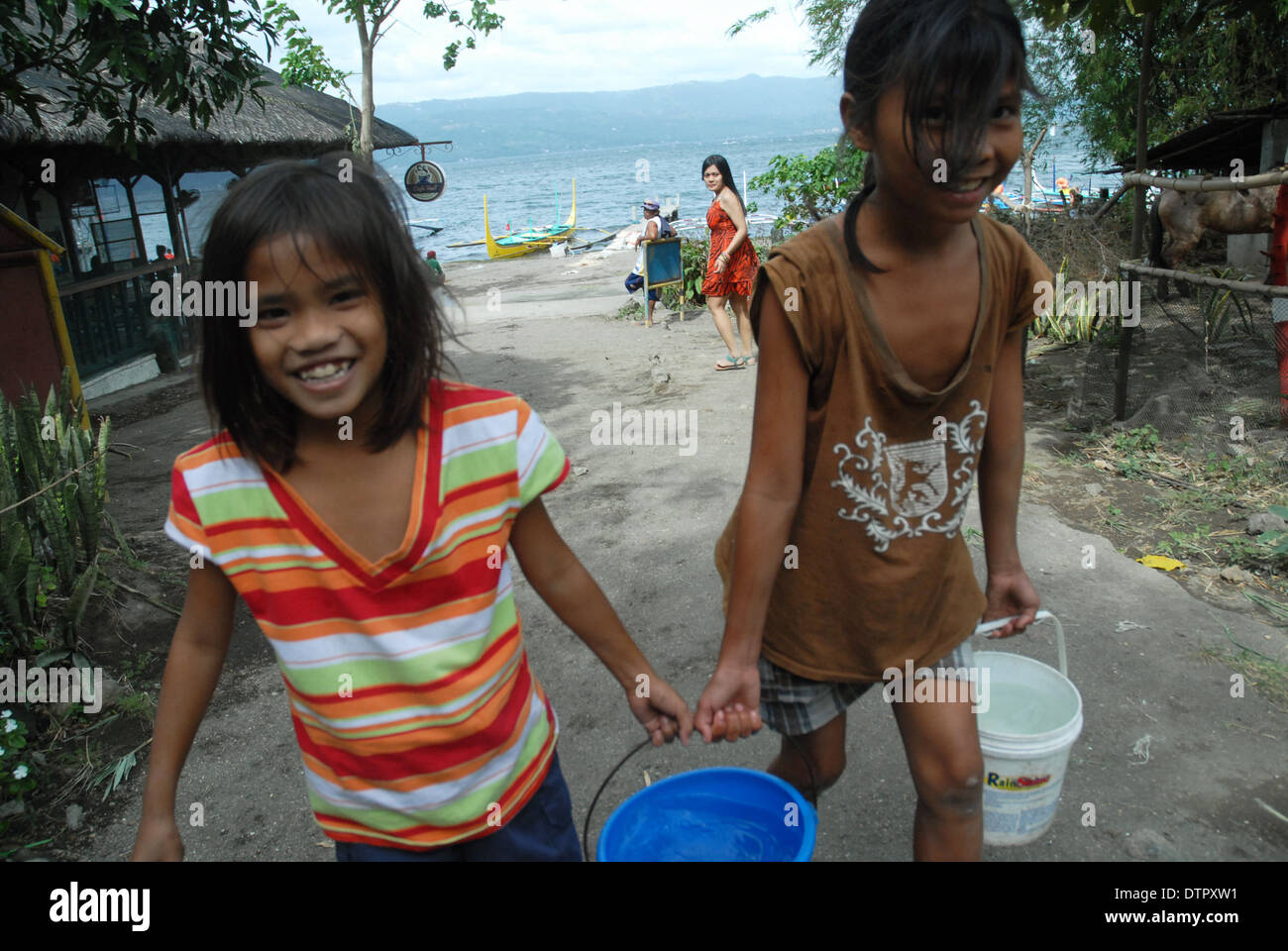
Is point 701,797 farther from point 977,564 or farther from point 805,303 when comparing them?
point 977,564

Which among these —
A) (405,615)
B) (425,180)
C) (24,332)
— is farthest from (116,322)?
(405,615)

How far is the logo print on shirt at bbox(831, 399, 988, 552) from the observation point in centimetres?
164

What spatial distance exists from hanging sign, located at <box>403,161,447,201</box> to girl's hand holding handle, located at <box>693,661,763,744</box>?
51.0 ft

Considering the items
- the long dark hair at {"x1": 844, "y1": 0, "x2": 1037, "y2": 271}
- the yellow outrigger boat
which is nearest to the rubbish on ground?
the long dark hair at {"x1": 844, "y1": 0, "x2": 1037, "y2": 271}

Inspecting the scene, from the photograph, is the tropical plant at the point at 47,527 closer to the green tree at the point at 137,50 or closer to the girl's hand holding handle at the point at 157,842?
the green tree at the point at 137,50

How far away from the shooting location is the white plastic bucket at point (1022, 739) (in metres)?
1.88

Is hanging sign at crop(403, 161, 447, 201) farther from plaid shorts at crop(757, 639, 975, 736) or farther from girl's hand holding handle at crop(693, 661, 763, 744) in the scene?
girl's hand holding handle at crop(693, 661, 763, 744)

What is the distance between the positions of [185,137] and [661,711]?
10701 millimetres

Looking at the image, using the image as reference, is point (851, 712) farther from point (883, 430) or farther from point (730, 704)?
point (883, 430)

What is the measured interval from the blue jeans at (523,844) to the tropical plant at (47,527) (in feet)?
7.54

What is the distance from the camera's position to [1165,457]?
483 centimetres

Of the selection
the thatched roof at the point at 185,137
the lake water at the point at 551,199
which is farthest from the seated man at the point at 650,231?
the thatched roof at the point at 185,137

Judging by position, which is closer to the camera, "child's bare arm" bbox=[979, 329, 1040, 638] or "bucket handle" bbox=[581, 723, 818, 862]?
"bucket handle" bbox=[581, 723, 818, 862]

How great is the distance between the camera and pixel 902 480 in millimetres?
1657
